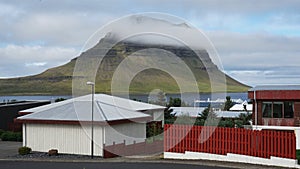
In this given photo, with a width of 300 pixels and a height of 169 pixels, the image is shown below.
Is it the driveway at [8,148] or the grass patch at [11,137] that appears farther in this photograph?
the grass patch at [11,137]

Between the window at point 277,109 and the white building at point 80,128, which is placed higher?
the window at point 277,109

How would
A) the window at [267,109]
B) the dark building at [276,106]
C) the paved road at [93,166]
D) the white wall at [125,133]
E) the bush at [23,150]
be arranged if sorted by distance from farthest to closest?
the window at [267,109] < the dark building at [276,106] < the bush at [23,150] < the white wall at [125,133] < the paved road at [93,166]

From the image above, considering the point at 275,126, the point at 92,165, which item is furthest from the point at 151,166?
the point at 275,126

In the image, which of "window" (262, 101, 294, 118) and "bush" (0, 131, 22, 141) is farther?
"bush" (0, 131, 22, 141)

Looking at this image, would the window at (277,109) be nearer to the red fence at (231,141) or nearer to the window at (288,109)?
the window at (288,109)

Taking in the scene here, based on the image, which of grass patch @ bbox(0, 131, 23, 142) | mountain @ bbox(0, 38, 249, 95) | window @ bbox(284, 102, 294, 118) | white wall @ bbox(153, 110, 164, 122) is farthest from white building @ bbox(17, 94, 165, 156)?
white wall @ bbox(153, 110, 164, 122)

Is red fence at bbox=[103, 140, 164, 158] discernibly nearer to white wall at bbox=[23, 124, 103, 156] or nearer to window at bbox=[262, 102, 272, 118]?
white wall at bbox=[23, 124, 103, 156]

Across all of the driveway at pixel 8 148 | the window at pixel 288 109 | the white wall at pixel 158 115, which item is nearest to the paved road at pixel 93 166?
the driveway at pixel 8 148

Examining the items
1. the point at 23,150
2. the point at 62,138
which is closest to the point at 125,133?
the point at 62,138
